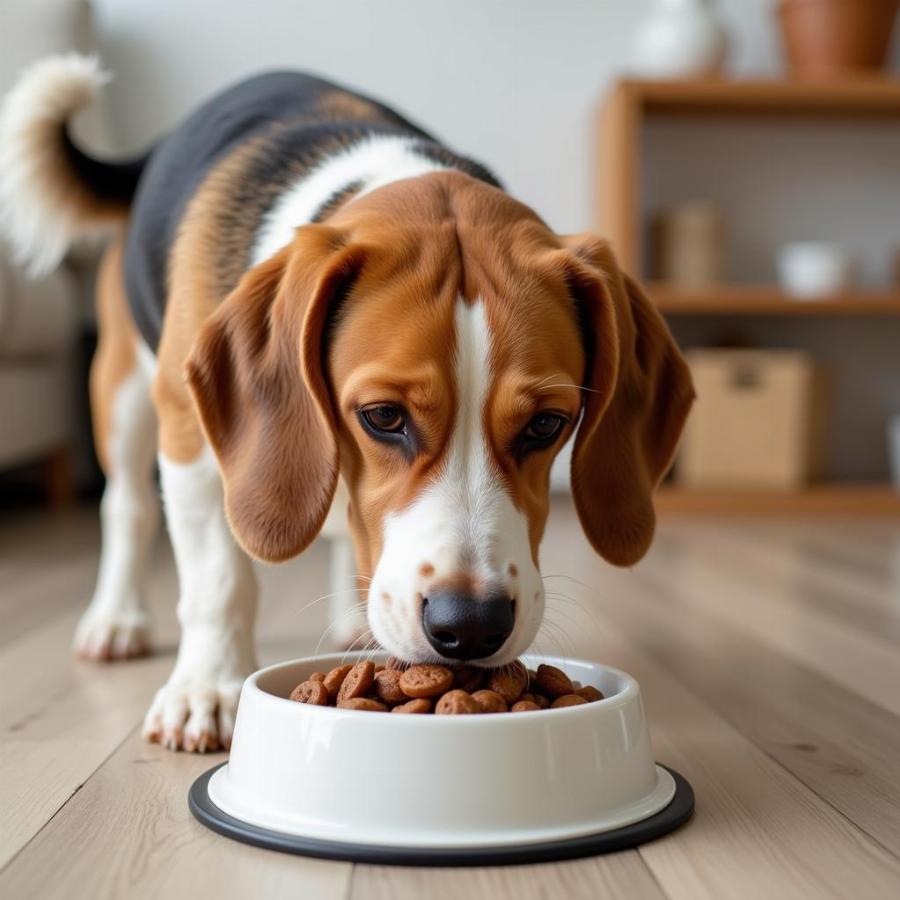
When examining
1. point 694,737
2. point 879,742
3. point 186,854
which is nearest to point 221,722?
point 186,854

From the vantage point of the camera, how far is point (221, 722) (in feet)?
5.76

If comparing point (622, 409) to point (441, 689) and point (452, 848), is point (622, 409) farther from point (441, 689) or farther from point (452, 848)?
point (452, 848)

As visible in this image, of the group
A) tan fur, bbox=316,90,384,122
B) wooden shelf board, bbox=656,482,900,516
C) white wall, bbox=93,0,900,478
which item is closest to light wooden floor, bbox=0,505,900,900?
tan fur, bbox=316,90,384,122

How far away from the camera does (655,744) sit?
1741 mm

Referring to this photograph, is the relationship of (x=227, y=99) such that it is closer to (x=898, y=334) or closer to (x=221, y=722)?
(x=221, y=722)

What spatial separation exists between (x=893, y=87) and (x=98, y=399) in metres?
3.55

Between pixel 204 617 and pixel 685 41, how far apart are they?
3734 millimetres

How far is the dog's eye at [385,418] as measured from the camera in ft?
4.93

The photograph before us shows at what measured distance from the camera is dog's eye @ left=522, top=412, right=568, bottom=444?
1.54 meters

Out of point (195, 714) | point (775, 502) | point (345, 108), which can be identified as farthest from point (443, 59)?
point (195, 714)

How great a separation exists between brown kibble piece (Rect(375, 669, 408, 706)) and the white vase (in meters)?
3.99

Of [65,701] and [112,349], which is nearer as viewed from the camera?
[65,701]

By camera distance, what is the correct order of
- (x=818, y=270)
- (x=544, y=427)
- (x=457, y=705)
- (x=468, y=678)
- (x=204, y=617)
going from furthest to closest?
1. (x=818, y=270)
2. (x=204, y=617)
3. (x=544, y=427)
4. (x=468, y=678)
5. (x=457, y=705)

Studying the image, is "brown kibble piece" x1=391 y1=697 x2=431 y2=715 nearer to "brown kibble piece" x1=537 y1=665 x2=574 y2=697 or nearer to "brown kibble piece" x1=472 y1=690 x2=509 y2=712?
"brown kibble piece" x1=472 y1=690 x2=509 y2=712
